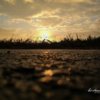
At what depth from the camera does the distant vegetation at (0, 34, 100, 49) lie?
1255 cm

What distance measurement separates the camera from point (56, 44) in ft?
45.3

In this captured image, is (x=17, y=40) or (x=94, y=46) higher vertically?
(x=17, y=40)

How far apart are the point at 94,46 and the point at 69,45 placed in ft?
10.4

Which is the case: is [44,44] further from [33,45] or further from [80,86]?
[80,86]

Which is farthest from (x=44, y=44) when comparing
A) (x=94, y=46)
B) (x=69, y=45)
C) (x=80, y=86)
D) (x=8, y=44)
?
(x=80, y=86)

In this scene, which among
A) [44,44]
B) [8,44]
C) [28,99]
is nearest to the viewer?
[28,99]

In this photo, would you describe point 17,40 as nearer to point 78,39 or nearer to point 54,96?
point 78,39

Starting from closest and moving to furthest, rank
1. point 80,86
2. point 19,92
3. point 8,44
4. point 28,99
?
point 28,99 → point 19,92 → point 80,86 → point 8,44

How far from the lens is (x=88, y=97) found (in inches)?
30.0

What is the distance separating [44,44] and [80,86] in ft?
40.8

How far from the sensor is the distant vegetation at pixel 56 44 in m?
12.6

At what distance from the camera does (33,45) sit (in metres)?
13.1

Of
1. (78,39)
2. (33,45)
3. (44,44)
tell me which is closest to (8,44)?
(33,45)

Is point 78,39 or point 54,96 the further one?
point 78,39
